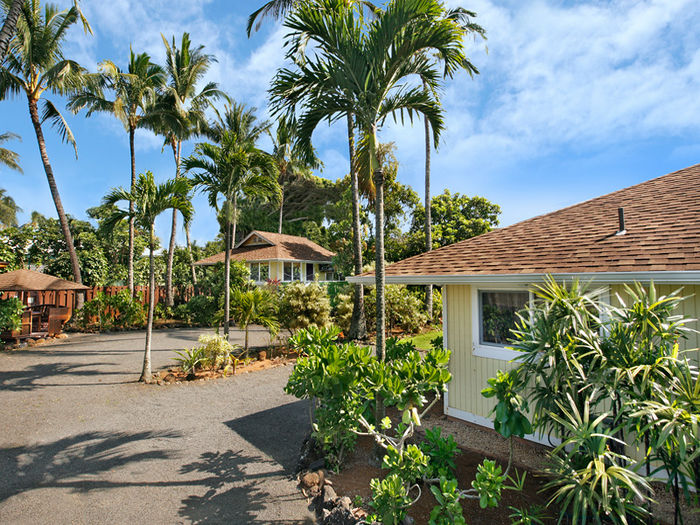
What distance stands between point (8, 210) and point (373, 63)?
159 feet

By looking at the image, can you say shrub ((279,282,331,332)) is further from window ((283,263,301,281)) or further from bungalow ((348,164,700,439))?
window ((283,263,301,281))

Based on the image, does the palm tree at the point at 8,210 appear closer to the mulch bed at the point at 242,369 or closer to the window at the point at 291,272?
the window at the point at 291,272

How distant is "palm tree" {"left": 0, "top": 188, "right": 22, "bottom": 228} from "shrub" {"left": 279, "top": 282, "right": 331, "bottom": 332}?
133 feet

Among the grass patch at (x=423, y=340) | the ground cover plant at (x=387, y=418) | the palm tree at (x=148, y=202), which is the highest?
the palm tree at (x=148, y=202)

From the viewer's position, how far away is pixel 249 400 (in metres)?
7.31

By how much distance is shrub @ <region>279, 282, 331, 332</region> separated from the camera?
38.2 ft

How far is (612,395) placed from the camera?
299cm

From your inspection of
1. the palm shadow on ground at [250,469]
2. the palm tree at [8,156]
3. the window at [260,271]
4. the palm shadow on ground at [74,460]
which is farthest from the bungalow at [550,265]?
the palm tree at [8,156]

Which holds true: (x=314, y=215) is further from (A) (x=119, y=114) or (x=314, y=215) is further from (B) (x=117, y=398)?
(B) (x=117, y=398)

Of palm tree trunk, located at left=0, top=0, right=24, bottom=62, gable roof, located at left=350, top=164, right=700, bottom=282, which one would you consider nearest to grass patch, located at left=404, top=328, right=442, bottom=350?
gable roof, located at left=350, top=164, right=700, bottom=282

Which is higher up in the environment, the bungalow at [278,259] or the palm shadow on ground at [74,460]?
the bungalow at [278,259]

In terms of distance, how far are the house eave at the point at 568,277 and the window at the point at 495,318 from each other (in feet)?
1.26

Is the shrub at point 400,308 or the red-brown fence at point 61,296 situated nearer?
the shrub at point 400,308

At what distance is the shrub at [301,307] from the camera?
38.2 ft
